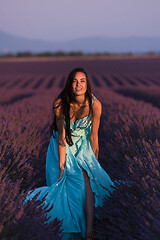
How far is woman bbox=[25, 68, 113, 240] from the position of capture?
225 cm

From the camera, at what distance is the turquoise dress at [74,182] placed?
2.25m

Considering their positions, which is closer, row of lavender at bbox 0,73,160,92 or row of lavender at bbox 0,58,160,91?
row of lavender at bbox 0,73,160,92

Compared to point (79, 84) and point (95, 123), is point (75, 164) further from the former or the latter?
point (79, 84)

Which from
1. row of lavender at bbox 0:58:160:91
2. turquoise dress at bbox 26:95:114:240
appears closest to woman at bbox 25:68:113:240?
turquoise dress at bbox 26:95:114:240

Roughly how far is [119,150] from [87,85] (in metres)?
0.89

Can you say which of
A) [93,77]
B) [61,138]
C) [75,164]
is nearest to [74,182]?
[75,164]

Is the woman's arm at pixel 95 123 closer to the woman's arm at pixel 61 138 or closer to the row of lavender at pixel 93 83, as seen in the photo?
the woman's arm at pixel 61 138

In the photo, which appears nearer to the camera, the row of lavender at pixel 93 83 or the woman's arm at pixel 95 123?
the woman's arm at pixel 95 123

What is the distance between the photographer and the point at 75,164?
7.81 feet

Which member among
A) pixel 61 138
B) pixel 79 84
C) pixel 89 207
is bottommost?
pixel 89 207

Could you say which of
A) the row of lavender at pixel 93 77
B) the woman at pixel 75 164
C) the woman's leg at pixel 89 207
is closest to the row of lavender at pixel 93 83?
the row of lavender at pixel 93 77

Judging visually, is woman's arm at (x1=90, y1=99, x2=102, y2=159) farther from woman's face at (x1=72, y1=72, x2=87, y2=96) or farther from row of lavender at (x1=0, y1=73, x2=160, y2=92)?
row of lavender at (x1=0, y1=73, x2=160, y2=92)

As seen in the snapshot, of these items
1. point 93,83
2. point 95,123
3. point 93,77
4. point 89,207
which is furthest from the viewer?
point 93,77

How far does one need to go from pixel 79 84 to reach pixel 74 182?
2.57 feet
